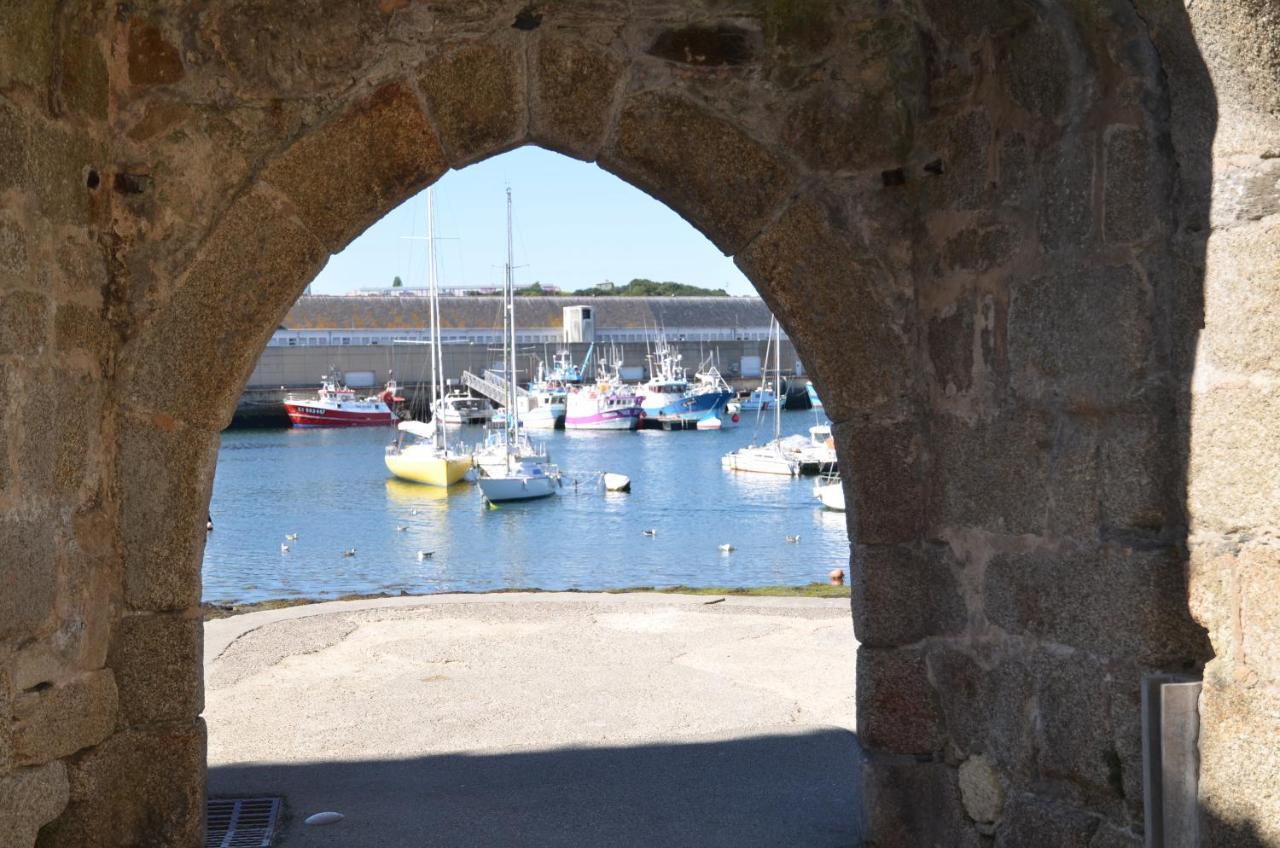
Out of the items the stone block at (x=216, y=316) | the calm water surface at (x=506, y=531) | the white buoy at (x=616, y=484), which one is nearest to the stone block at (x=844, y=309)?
the stone block at (x=216, y=316)

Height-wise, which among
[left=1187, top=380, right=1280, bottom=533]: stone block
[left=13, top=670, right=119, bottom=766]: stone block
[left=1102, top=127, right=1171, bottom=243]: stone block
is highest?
[left=1102, top=127, right=1171, bottom=243]: stone block

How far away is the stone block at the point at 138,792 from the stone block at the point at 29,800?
72 millimetres

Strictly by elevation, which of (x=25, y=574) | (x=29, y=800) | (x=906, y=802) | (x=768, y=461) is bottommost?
(x=768, y=461)

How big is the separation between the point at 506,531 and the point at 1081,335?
2511cm

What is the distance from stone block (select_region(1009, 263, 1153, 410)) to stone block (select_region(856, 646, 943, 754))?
35.9 inches

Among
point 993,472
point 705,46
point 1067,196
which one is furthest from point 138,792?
point 1067,196

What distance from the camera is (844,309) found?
4.08 meters

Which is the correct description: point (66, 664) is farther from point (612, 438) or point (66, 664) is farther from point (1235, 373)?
point (612, 438)

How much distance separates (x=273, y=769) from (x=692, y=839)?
5.48 feet

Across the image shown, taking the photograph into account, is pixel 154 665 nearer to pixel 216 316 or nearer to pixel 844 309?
pixel 216 316

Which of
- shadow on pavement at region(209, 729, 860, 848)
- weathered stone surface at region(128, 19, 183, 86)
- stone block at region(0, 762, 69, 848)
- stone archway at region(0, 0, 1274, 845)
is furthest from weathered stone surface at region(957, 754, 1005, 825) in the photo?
weathered stone surface at region(128, 19, 183, 86)

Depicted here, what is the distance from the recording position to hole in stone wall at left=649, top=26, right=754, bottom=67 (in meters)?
3.97

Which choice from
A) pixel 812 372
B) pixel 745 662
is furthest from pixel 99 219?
pixel 745 662

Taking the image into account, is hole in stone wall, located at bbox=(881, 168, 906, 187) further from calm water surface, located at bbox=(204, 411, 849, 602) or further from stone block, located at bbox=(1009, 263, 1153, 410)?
calm water surface, located at bbox=(204, 411, 849, 602)
